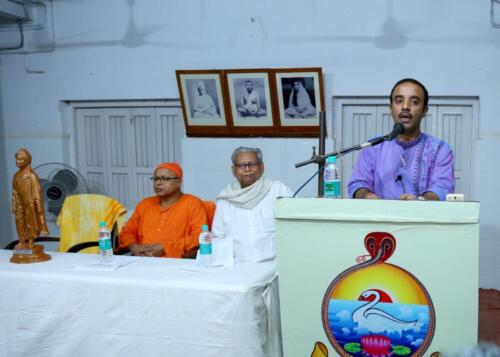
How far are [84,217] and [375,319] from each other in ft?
8.78

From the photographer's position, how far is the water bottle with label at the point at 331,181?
6.91 feet

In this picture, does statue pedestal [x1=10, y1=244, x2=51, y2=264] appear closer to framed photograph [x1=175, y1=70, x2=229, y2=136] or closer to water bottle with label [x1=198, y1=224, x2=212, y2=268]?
water bottle with label [x1=198, y1=224, x2=212, y2=268]

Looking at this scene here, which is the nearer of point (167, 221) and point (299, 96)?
point (167, 221)

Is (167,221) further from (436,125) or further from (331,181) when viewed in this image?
(436,125)

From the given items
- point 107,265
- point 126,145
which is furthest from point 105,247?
point 126,145

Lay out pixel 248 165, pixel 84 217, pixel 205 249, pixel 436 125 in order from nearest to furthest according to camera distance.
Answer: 1. pixel 205 249
2. pixel 248 165
3. pixel 84 217
4. pixel 436 125

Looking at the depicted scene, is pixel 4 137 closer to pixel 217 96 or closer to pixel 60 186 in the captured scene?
pixel 60 186

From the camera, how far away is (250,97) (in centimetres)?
439

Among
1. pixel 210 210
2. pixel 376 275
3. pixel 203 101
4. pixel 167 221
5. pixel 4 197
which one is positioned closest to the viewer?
pixel 376 275

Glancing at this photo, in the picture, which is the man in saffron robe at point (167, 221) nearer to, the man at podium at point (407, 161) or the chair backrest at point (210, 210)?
the chair backrest at point (210, 210)

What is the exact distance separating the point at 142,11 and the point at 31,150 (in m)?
1.71

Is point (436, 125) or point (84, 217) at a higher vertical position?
point (436, 125)

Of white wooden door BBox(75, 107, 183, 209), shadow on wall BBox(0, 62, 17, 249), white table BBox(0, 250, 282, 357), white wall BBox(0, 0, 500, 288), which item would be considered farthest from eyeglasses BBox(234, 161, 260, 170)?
shadow on wall BBox(0, 62, 17, 249)

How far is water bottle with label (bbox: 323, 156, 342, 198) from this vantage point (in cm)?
211
